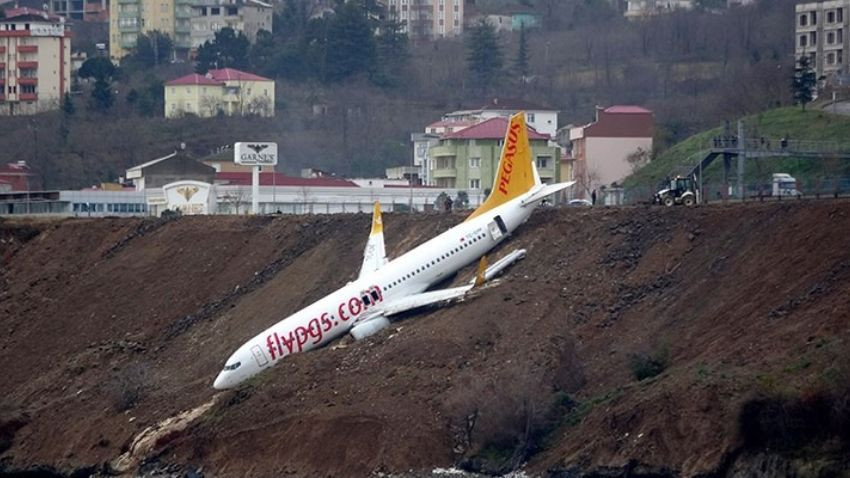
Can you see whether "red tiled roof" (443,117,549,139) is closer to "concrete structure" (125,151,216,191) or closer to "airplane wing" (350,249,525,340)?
"concrete structure" (125,151,216,191)

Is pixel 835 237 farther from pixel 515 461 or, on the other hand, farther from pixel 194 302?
pixel 194 302

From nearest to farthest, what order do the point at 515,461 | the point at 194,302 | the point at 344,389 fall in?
the point at 515,461
the point at 344,389
the point at 194,302

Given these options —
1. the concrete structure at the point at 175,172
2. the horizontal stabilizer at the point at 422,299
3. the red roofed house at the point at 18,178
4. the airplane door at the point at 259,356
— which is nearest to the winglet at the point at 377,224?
the horizontal stabilizer at the point at 422,299

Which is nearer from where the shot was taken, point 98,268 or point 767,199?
point 767,199

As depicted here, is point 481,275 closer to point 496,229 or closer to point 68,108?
point 496,229

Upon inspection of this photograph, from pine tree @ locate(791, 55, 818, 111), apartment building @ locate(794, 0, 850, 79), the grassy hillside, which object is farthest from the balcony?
apartment building @ locate(794, 0, 850, 79)

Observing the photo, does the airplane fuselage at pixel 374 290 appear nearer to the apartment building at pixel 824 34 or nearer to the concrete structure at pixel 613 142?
the concrete structure at pixel 613 142

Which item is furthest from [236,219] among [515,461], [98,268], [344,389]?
[515,461]
